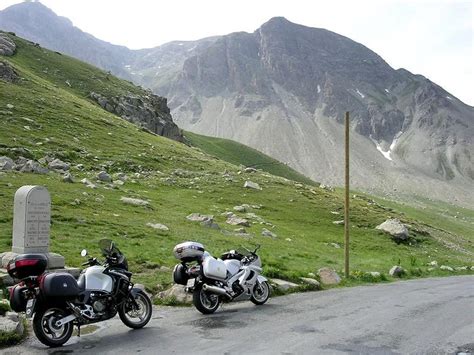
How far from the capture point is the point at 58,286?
10.7 m

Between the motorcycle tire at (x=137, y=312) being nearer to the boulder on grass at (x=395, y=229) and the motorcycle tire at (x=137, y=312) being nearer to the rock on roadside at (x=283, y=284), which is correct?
the rock on roadside at (x=283, y=284)

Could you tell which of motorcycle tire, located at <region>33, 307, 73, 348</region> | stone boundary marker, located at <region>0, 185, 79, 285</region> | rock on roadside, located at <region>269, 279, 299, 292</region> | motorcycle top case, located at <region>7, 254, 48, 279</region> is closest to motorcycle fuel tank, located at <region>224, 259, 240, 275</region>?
rock on roadside, located at <region>269, 279, 299, 292</region>

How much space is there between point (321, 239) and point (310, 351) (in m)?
35.5

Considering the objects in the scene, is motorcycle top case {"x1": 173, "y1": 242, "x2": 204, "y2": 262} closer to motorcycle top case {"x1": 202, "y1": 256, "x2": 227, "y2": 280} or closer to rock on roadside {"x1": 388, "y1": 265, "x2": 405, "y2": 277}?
motorcycle top case {"x1": 202, "y1": 256, "x2": 227, "y2": 280}

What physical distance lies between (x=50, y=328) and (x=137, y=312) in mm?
2514

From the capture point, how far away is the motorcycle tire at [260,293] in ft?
52.2

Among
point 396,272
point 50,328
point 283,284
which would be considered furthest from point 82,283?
point 396,272

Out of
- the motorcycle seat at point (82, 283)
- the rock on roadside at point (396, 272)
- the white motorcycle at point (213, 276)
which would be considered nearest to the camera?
the motorcycle seat at point (82, 283)

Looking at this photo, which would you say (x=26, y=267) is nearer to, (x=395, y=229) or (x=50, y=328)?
(x=50, y=328)

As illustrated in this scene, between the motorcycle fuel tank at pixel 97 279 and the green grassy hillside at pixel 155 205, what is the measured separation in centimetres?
477

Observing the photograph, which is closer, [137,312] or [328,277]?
[137,312]

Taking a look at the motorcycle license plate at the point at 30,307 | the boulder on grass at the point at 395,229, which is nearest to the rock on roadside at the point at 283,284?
the motorcycle license plate at the point at 30,307

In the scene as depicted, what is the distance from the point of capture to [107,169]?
176 feet

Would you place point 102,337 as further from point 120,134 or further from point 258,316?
point 120,134
